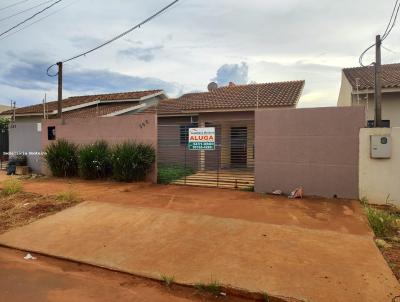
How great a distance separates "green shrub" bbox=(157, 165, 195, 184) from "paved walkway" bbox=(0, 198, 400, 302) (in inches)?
169

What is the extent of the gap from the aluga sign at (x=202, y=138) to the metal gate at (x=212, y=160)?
292 millimetres

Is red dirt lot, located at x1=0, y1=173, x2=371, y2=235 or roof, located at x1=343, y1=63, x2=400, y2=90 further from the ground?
roof, located at x1=343, y1=63, x2=400, y2=90

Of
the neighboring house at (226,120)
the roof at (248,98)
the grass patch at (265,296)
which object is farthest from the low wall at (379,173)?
the roof at (248,98)

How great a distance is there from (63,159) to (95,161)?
174cm

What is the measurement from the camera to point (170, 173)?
1284 centimetres

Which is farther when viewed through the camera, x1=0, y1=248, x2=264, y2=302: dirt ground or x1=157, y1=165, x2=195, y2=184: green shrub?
x1=157, y1=165, x2=195, y2=184: green shrub

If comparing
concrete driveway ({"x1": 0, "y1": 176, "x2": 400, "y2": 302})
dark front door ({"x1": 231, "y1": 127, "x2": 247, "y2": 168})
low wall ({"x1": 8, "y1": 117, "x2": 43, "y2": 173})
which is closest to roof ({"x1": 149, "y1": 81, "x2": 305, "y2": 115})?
Result: dark front door ({"x1": 231, "y1": 127, "x2": 247, "y2": 168})

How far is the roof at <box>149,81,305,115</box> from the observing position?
15.5 meters

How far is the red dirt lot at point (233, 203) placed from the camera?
7.21 m

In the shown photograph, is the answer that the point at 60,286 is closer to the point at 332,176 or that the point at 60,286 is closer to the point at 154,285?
the point at 154,285

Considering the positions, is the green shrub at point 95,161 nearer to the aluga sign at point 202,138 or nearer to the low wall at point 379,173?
the aluga sign at point 202,138

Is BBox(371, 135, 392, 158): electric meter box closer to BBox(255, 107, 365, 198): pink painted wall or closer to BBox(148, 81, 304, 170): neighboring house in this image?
BBox(255, 107, 365, 198): pink painted wall

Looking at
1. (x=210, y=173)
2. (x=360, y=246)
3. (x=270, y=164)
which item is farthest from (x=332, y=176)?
(x=210, y=173)

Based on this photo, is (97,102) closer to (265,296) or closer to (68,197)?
(68,197)
